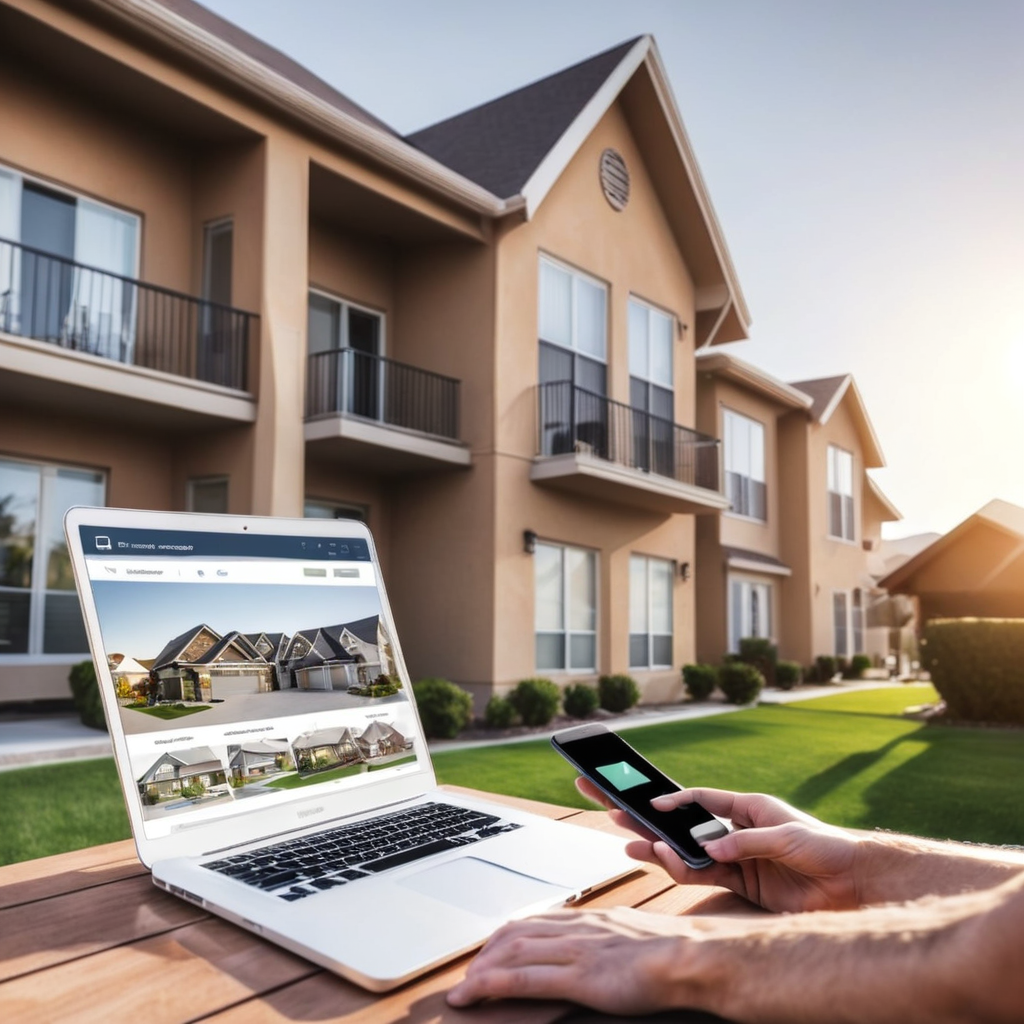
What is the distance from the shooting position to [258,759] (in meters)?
1.54

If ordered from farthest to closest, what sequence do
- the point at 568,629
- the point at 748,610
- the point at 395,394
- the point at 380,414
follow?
the point at 748,610 → the point at 568,629 → the point at 395,394 → the point at 380,414

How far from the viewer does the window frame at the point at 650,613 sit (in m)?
15.0

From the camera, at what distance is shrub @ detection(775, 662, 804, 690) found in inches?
731

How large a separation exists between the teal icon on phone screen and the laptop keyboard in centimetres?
22

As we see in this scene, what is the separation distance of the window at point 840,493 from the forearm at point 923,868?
23058 mm

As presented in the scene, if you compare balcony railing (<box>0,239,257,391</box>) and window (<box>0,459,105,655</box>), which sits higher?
balcony railing (<box>0,239,257,391</box>)

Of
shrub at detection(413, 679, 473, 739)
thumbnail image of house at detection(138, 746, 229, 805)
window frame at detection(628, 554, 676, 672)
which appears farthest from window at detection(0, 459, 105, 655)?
thumbnail image of house at detection(138, 746, 229, 805)

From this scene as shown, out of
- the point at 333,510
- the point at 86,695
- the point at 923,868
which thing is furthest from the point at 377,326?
the point at 923,868

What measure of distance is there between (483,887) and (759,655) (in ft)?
60.0

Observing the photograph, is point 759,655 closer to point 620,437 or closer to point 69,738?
point 620,437

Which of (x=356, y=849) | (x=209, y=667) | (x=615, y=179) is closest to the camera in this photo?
(x=356, y=849)

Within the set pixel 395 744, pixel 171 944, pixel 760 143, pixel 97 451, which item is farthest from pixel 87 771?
pixel 760 143

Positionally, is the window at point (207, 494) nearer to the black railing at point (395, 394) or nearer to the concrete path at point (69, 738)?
the black railing at point (395, 394)

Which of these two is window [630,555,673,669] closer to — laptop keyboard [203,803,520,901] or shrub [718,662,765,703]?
shrub [718,662,765,703]
